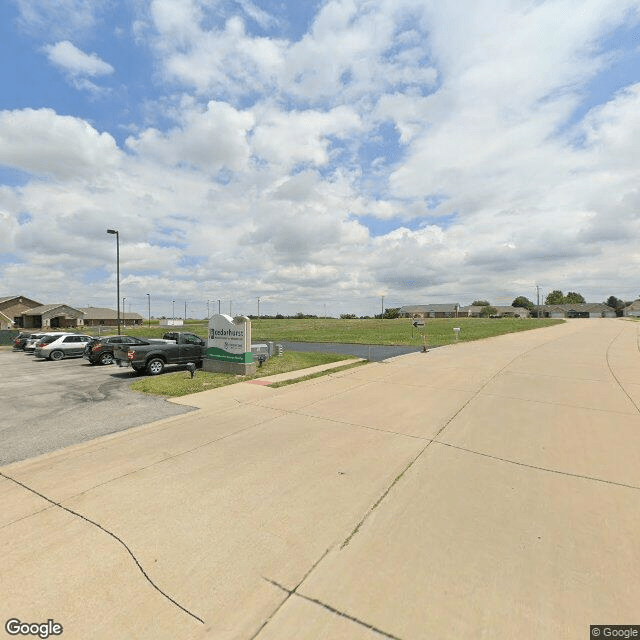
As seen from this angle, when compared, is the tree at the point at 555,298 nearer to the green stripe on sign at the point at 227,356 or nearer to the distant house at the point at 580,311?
the distant house at the point at 580,311

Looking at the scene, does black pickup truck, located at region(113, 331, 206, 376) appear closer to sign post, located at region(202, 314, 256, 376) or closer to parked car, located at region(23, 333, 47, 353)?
sign post, located at region(202, 314, 256, 376)

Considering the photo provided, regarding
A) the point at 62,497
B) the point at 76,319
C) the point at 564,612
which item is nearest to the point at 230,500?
the point at 62,497

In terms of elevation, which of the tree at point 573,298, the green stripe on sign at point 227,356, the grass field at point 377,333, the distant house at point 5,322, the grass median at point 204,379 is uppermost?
the tree at point 573,298

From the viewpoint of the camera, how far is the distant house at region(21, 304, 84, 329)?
57306 mm

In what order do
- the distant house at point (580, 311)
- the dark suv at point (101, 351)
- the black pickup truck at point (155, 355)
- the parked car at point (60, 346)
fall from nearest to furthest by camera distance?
1. the black pickup truck at point (155, 355)
2. the dark suv at point (101, 351)
3. the parked car at point (60, 346)
4. the distant house at point (580, 311)

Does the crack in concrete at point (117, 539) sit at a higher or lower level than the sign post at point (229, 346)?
lower

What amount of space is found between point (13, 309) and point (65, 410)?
64.8 meters

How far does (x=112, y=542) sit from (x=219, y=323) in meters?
11.3

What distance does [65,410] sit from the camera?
8.82 meters

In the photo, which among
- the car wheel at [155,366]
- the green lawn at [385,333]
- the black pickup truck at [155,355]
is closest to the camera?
the black pickup truck at [155,355]

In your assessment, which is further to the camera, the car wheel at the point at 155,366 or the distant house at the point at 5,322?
the distant house at the point at 5,322

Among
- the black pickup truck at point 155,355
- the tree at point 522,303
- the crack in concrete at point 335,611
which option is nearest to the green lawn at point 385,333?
the black pickup truck at point 155,355

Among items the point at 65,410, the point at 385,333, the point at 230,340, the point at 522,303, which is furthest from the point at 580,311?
the point at 65,410

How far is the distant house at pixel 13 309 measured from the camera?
54.5 metres
